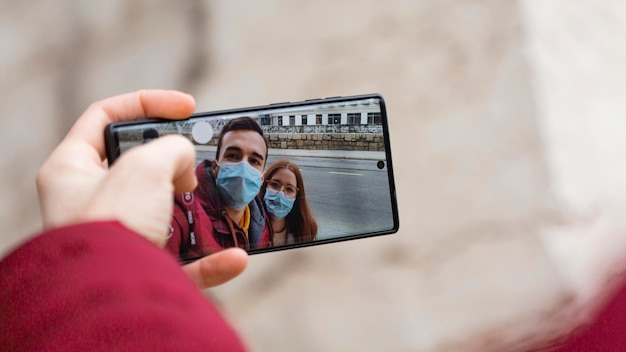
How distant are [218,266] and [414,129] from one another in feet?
0.71

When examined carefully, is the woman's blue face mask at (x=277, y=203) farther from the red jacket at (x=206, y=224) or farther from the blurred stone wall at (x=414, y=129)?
the blurred stone wall at (x=414, y=129)

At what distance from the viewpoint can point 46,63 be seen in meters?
0.42

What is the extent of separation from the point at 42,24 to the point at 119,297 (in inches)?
12.4

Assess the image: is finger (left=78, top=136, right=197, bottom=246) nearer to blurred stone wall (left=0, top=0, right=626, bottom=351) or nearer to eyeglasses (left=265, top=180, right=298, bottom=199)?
eyeglasses (left=265, top=180, right=298, bottom=199)

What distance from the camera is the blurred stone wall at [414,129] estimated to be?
16.6 inches

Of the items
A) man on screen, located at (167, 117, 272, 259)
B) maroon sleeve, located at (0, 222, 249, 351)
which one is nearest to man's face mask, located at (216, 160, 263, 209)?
man on screen, located at (167, 117, 272, 259)

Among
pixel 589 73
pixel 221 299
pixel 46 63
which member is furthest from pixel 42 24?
pixel 589 73

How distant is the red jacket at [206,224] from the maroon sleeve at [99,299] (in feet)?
0.37

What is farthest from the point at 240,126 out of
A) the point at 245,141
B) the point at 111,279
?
the point at 111,279

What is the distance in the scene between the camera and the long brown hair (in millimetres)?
332

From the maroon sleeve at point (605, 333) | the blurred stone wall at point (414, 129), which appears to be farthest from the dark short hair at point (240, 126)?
the maroon sleeve at point (605, 333)

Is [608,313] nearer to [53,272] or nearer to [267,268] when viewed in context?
[267,268]

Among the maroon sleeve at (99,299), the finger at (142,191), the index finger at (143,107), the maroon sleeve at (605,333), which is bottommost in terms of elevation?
the maroon sleeve at (605,333)

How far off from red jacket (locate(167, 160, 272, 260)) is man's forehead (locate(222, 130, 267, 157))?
0.02m
